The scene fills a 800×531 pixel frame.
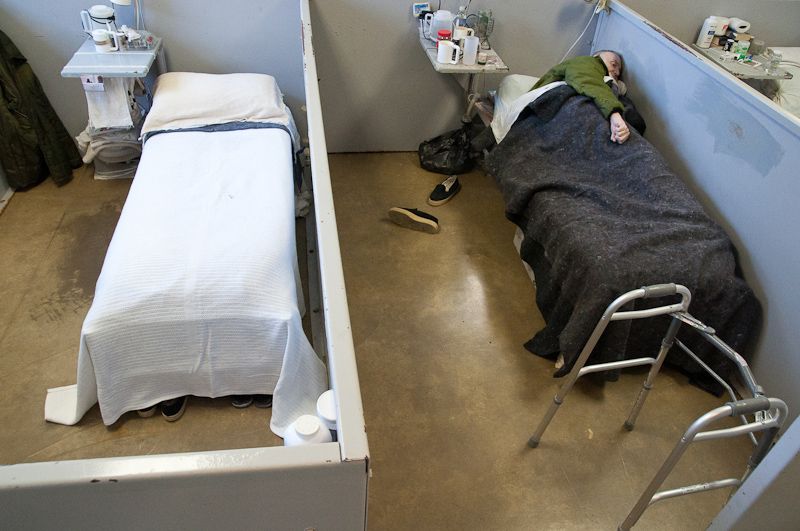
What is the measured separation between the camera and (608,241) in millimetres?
2008

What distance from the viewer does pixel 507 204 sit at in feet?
8.03

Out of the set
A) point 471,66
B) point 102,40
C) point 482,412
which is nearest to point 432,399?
point 482,412

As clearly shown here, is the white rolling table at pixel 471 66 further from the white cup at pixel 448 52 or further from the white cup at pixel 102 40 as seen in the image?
the white cup at pixel 102 40

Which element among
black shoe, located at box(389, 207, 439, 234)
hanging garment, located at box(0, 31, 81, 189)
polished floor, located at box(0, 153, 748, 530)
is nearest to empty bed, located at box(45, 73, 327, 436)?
polished floor, located at box(0, 153, 748, 530)

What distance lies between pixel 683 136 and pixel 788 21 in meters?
1.49

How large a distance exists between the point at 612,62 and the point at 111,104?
8.64 ft

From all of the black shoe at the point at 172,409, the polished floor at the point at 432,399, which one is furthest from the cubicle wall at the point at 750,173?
the black shoe at the point at 172,409

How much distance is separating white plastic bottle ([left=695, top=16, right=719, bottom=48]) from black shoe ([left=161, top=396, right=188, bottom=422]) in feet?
11.1

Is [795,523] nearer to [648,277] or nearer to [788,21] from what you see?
[648,277]

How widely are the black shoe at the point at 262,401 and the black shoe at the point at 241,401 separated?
18 mm

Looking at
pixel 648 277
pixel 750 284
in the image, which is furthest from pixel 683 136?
pixel 648 277

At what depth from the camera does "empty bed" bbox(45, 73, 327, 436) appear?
1633mm

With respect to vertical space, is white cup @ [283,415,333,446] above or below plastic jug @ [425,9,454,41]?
below

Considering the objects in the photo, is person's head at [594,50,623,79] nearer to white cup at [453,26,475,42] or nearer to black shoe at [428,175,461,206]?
white cup at [453,26,475,42]
